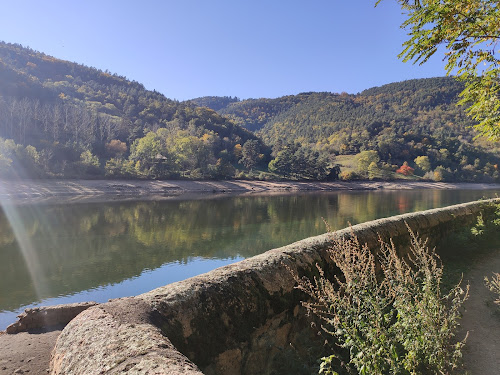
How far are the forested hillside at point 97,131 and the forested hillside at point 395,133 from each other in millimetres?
23264

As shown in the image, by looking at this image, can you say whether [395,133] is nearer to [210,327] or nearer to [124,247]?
[124,247]

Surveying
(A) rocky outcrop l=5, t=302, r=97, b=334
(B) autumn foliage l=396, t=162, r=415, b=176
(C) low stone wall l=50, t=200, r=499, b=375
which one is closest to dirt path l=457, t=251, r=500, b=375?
(C) low stone wall l=50, t=200, r=499, b=375

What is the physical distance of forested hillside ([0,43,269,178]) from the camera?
59.6 metres

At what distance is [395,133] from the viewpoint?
124 m

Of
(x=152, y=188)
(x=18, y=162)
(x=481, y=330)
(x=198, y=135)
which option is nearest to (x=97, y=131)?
(x=198, y=135)

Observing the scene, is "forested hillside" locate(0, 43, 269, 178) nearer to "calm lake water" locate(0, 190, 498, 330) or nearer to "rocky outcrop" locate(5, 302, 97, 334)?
"calm lake water" locate(0, 190, 498, 330)

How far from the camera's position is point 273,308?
11.9 ft

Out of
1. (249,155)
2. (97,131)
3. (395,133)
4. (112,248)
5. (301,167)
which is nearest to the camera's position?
(112,248)

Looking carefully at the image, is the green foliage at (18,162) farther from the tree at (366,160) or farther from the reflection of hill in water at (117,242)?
the tree at (366,160)

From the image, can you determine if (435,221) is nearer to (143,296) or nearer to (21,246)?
(143,296)

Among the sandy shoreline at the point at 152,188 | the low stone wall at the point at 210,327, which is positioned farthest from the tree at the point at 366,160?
the low stone wall at the point at 210,327

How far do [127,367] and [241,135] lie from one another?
4756 inches

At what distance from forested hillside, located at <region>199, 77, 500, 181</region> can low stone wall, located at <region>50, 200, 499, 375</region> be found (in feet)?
278

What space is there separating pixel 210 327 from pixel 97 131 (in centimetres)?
9568
